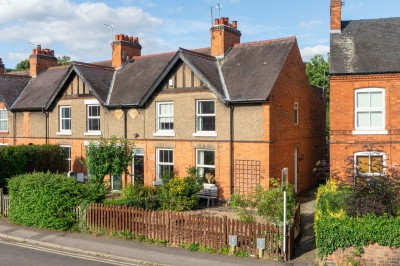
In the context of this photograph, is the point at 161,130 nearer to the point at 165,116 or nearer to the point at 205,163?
the point at 165,116

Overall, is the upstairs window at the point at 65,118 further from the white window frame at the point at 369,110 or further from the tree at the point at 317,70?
the tree at the point at 317,70

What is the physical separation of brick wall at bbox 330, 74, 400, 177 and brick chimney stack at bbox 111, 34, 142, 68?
1436cm

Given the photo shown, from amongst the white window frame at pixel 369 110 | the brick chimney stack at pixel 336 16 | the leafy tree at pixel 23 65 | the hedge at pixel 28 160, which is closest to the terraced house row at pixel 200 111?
the hedge at pixel 28 160

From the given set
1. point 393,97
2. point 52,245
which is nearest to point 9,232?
point 52,245

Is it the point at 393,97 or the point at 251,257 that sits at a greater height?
the point at 393,97

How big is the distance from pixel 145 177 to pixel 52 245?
9.85m

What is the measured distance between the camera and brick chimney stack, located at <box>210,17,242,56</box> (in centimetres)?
2377

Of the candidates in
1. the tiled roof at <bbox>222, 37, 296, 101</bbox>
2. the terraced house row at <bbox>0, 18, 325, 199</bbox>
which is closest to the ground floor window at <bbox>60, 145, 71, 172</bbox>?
the terraced house row at <bbox>0, 18, 325, 199</bbox>

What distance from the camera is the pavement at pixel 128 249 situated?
1206cm

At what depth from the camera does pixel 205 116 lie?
21.7m

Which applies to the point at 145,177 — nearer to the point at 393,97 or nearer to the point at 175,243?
the point at 175,243

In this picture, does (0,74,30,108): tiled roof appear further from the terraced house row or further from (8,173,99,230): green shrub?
(8,173,99,230): green shrub

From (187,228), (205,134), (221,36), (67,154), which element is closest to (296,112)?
(205,134)

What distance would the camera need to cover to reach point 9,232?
15617 mm
